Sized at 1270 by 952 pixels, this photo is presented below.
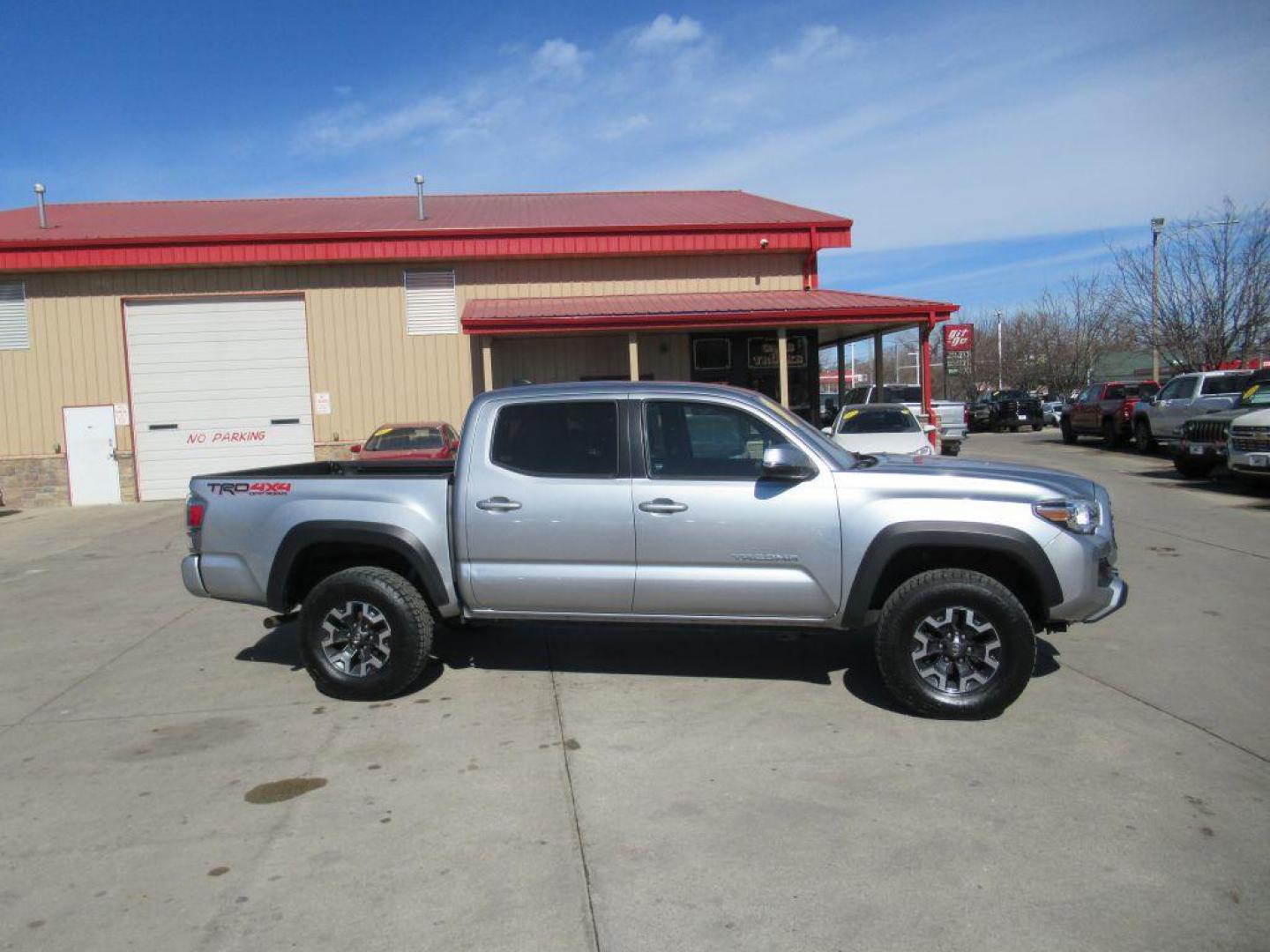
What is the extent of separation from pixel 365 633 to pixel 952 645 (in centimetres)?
337

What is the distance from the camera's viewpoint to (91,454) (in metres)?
19.9

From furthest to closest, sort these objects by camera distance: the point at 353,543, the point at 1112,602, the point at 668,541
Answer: the point at 353,543, the point at 668,541, the point at 1112,602

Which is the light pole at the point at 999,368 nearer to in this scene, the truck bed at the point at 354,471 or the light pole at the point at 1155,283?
the light pole at the point at 1155,283

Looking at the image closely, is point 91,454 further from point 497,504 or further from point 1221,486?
point 1221,486

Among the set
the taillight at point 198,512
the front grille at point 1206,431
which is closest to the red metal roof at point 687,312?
the front grille at point 1206,431

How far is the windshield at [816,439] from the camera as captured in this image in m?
5.43

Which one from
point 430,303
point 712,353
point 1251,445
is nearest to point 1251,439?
point 1251,445

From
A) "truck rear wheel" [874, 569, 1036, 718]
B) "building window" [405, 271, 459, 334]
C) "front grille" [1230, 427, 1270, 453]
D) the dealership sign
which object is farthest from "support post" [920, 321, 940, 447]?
the dealership sign

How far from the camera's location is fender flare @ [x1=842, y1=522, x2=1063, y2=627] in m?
5.02

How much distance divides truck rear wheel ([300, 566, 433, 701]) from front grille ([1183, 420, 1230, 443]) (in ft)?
49.1

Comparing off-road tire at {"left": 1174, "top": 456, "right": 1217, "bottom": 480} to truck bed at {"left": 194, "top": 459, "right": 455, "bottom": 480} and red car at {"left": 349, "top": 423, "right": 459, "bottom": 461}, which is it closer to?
red car at {"left": 349, "top": 423, "right": 459, "bottom": 461}

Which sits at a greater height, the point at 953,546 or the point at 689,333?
the point at 689,333

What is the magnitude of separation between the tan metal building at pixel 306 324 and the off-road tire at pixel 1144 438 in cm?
701

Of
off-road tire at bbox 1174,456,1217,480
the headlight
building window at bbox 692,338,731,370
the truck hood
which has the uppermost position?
building window at bbox 692,338,731,370
